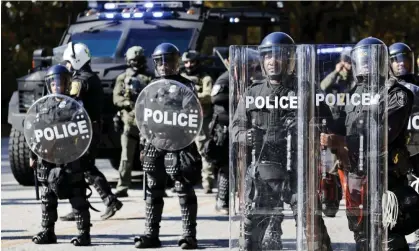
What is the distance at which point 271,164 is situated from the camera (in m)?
6.97

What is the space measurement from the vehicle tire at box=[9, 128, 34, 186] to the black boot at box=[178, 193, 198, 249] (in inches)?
204

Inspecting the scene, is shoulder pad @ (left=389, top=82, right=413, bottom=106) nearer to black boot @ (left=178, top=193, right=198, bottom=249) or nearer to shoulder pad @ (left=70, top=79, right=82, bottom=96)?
black boot @ (left=178, top=193, right=198, bottom=249)

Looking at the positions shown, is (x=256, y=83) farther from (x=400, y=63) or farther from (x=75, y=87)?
(x=75, y=87)

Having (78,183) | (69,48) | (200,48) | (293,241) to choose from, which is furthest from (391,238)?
(200,48)

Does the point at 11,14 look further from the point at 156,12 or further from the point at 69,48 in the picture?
the point at 69,48

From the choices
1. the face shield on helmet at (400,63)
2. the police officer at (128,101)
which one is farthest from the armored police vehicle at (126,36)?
the face shield on helmet at (400,63)

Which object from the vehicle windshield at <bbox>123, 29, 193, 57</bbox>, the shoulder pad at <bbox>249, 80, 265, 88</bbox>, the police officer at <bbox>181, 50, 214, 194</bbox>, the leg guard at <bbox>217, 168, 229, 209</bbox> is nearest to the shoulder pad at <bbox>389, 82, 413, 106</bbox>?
the shoulder pad at <bbox>249, 80, 265, 88</bbox>

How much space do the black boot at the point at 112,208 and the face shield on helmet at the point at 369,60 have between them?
194 inches

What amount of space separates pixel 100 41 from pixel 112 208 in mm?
4448

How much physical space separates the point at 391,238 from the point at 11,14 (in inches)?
951

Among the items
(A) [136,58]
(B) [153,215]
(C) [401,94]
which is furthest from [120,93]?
(C) [401,94]

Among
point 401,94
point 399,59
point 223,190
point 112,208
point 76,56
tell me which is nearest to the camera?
point 401,94

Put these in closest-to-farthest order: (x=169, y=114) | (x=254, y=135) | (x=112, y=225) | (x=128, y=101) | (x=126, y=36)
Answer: (x=254, y=135) < (x=169, y=114) < (x=112, y=225) < (x=128, y=101) < (x=126, y=36)

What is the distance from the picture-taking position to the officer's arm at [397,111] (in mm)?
7324
